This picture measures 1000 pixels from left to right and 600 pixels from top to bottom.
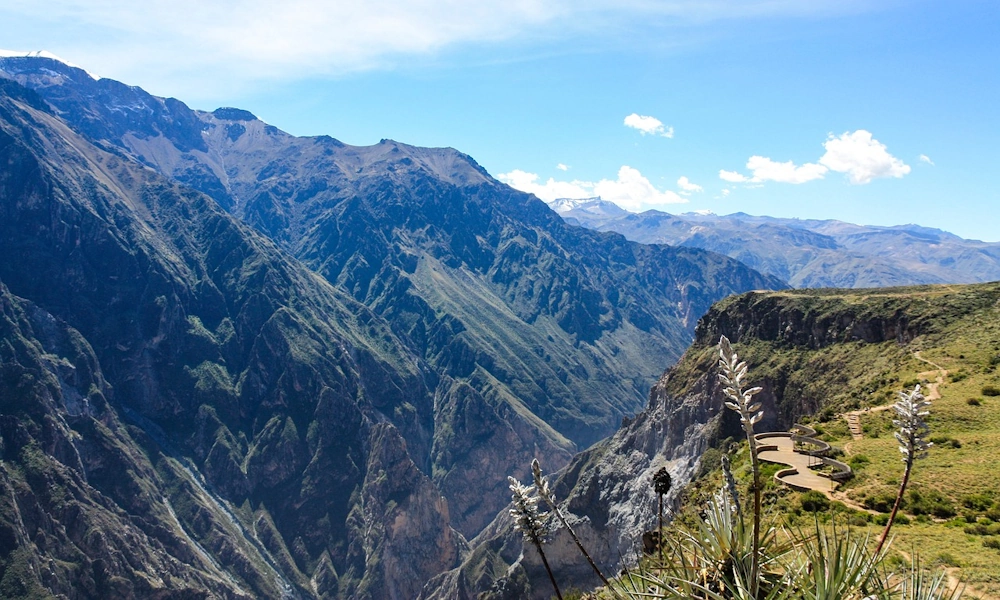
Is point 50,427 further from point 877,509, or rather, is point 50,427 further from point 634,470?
point 877,509

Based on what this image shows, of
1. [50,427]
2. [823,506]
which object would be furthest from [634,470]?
[50,427]

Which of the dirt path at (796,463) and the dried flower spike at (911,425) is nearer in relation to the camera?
the dried flower spike at (911,425)

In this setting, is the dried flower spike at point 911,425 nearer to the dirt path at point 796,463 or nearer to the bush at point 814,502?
the bush at point 814,502

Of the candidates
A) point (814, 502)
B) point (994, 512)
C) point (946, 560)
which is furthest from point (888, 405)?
point (946, 560)

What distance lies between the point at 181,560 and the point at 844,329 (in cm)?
19646

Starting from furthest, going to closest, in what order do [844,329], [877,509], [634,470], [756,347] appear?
1. [634,470]
2. [756,347]
3. [844,329]
4. [877,509]

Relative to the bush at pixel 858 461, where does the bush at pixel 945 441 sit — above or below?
above

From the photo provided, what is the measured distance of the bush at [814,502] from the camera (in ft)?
128

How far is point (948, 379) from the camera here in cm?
6331

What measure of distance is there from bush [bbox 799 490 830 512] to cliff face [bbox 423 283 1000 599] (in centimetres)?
3217

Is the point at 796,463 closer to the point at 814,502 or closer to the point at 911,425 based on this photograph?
the point at 814,502

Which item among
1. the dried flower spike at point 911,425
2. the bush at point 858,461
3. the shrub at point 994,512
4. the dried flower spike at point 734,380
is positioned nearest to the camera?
the dried flower spike at point 734,380

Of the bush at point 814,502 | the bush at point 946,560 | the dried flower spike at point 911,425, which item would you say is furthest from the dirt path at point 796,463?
the dried flower spike at point 911,425

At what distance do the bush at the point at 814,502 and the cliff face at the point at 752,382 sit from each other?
32.2m
